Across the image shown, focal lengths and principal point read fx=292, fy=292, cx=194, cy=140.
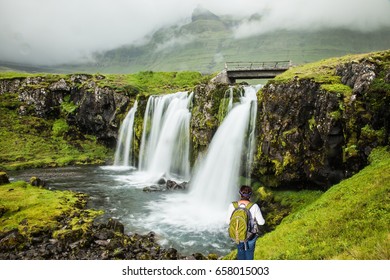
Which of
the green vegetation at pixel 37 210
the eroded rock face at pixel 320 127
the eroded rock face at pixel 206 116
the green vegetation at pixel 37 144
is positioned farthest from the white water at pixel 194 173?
the green vegetation at pixel 37 144

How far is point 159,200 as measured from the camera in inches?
1029

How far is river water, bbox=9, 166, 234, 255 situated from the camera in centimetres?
1773

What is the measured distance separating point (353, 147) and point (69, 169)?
123 ft

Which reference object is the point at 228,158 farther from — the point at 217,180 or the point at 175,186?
the point at 175,186

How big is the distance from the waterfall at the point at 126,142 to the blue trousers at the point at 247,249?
127 ft

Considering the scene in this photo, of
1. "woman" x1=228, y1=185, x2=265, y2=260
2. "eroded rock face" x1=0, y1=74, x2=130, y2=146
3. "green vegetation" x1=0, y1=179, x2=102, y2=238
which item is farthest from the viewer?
"eroded rock face" x1=0, y1=74, x2=130, y2=146

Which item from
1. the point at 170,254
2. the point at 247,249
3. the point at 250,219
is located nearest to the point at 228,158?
the point at 170,254

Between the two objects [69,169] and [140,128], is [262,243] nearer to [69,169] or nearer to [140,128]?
[140,128]

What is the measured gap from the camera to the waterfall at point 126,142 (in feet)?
150

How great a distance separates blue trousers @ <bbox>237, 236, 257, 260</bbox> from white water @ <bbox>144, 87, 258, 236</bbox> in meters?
12.8

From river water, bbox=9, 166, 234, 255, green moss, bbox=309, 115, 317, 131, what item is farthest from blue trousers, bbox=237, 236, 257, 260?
green moss, bbox=309, 115, 317, 131

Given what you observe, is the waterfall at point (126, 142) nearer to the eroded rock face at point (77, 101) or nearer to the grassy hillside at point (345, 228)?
the eroded rock face at point (77, 101)

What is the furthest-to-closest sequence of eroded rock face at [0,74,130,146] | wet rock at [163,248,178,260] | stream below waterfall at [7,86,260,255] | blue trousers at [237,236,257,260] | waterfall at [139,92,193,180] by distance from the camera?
1. eroded rock face at [0,74,130,146]
2. waterfall at [139,92,193,180]
3. stream below waterfall at [7,86,260,255]
4. wet rock at [163,248,178,260]
5. blue trousers at [237,236,257,260]

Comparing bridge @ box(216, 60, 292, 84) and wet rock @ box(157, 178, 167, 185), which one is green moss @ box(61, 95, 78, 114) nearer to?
bridge @ box(216, 60, 292, 84)
